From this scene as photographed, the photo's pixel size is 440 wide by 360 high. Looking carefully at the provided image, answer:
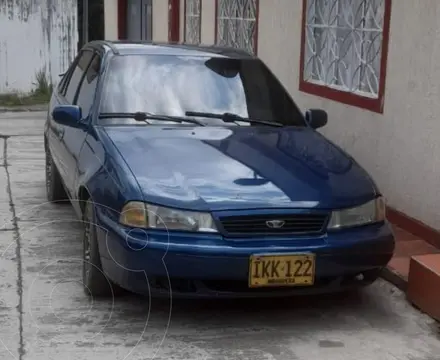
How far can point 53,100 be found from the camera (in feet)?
24.5

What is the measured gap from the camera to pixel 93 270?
489 centimetres

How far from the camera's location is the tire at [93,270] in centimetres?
488

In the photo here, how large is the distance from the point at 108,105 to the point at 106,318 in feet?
5.16

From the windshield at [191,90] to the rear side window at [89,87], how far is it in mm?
186

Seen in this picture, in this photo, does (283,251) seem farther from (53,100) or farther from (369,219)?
(53,100)

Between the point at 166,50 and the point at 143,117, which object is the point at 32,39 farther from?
the point at 143,117

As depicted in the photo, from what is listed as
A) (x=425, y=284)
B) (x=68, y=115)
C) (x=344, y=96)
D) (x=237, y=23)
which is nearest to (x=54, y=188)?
(x=68, y=115)

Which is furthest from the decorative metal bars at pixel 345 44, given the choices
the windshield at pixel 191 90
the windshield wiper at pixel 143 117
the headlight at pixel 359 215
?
the headlight at pixel 359 215

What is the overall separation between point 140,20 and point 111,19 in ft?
3.76

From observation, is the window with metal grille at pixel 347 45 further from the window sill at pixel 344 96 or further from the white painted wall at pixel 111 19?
the white painted wall at pixel 111 19

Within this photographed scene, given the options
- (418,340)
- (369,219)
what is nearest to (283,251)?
(369,219)

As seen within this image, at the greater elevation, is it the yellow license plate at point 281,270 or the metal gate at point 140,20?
the metal gate at point 140,20

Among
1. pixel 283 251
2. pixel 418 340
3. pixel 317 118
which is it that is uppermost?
pixel 317 118

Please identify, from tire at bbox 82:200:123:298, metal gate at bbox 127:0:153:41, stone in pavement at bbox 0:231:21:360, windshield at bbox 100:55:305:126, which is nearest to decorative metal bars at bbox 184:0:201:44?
metal gate at bbox 127:0:153:41
